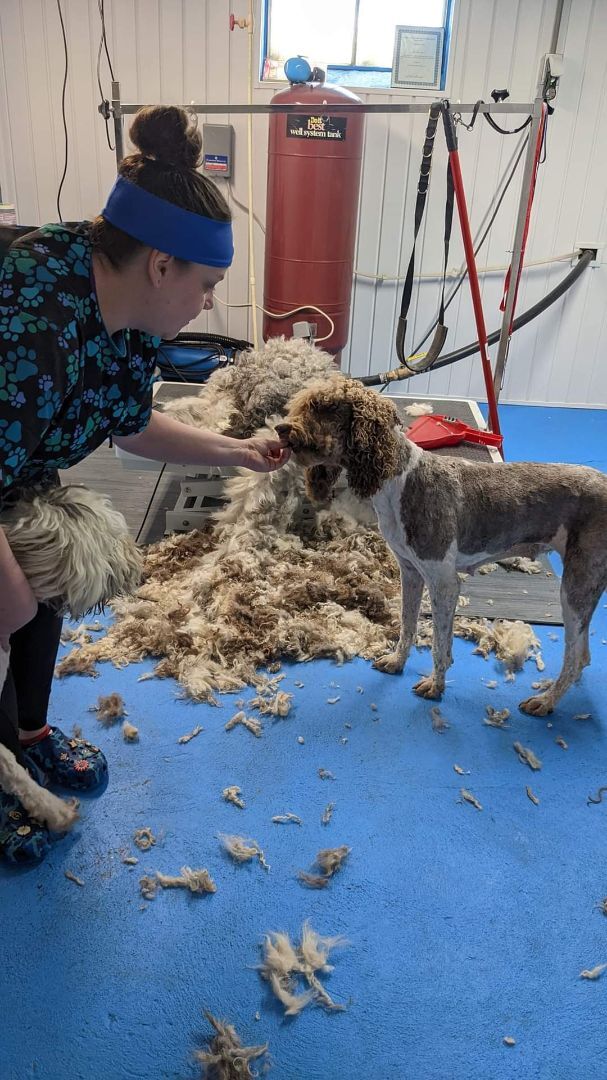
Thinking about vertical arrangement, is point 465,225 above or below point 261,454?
above

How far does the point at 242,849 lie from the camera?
1.68 m

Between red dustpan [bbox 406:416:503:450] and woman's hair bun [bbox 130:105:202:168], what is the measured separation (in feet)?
5.58

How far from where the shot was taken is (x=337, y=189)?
13.2ft

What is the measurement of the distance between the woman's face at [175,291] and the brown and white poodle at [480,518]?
0.57 metres

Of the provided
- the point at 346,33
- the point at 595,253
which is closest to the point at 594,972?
the point at 595,253

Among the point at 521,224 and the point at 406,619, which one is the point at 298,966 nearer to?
the point at 406,619

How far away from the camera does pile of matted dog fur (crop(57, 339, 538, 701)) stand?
239 centimetres

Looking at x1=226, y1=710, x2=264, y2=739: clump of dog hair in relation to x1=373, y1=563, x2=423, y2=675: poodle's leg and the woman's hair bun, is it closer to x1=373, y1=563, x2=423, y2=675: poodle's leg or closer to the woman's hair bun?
x1=373, y1=563, x2=423, y2=675: poodle's leg

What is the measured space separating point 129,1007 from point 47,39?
17.5 feet

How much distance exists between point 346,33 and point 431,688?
14.2 ft

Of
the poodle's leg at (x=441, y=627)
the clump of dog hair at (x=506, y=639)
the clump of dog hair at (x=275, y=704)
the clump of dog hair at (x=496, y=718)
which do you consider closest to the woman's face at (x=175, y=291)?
the poodle's leg at (x=441, y=627)

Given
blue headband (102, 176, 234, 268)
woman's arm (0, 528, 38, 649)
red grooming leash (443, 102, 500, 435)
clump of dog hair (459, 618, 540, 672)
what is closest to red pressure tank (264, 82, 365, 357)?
red grooming leash (443, 102, 500, 435)

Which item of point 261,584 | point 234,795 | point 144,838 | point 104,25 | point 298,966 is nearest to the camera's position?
point 298,966

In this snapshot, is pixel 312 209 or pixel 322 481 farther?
pixel 312 209
